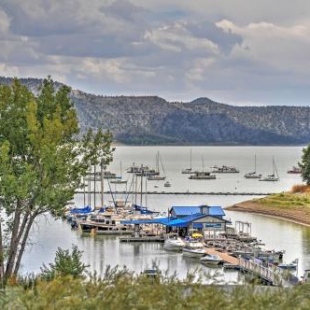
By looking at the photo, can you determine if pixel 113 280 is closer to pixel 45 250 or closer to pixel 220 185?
pixel 45 250

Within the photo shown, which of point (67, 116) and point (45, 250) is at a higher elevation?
point (67, 116)

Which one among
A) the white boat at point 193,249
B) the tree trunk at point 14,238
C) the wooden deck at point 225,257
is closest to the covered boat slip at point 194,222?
the white boat at point 193,249

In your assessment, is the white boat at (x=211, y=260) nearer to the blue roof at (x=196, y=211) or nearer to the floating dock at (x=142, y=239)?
the floating dock at (x=142, y=239)

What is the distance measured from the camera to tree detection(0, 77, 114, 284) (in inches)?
1168

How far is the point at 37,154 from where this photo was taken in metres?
30.3

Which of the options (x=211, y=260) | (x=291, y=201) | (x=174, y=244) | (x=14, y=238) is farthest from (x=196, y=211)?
(x=14, y=238)

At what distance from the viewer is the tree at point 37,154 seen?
97.3 feet

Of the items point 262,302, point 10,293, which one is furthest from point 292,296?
point 10,293

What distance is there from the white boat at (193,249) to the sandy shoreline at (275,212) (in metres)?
20.0

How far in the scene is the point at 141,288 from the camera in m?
16.8

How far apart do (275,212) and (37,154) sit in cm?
5749

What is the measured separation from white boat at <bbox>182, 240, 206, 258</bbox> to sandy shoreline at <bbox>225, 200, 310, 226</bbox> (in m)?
20.0

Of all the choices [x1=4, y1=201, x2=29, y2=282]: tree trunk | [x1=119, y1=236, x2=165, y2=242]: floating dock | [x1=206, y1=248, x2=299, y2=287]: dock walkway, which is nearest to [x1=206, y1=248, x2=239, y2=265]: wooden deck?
[x1=206, y1=248, x2=299, y2=287]: dock walkway

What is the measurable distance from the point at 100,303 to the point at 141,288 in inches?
46.7
